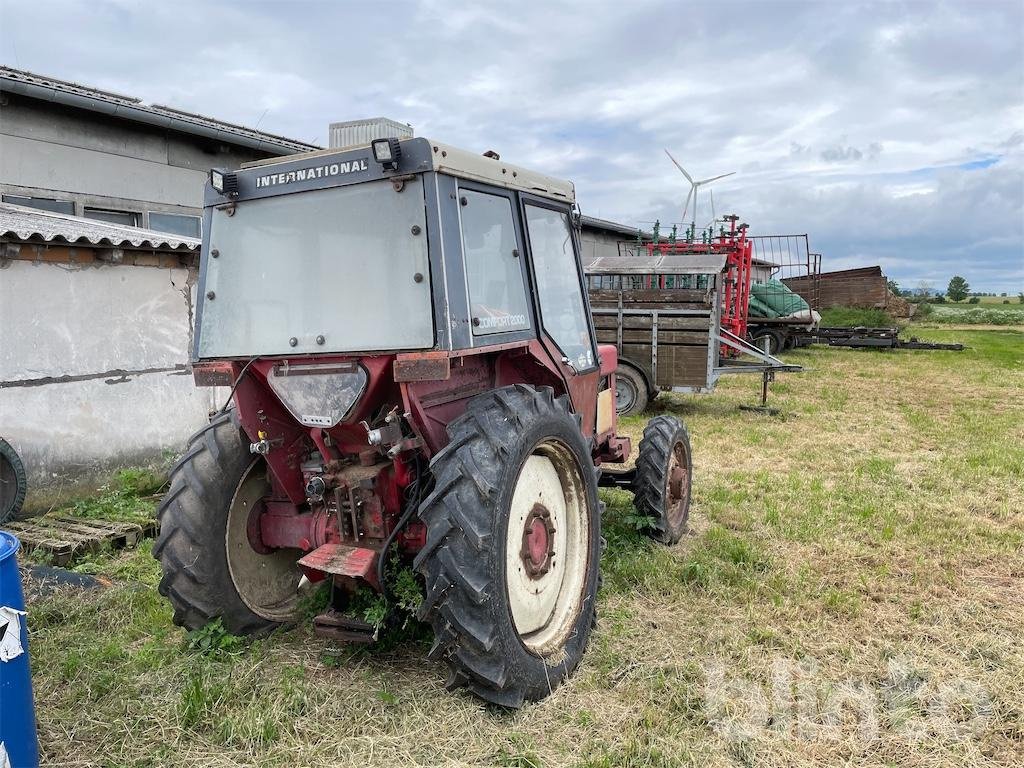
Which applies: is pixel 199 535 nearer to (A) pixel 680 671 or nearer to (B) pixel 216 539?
(B) pixel 216 539

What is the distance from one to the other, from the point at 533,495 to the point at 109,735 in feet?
6.55

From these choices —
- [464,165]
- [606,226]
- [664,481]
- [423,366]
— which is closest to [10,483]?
[423,366]

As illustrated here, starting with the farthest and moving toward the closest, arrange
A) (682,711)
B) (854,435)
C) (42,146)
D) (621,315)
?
(621,315) → (854,435) → (42,146) → (682,711)

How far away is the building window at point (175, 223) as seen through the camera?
9.20 m

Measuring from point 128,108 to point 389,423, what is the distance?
702 centimetres

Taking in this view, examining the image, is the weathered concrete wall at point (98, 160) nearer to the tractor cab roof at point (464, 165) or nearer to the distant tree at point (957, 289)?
the tractor cab roof at point (464, 165)

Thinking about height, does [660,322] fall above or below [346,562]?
above

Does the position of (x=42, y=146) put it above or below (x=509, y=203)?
above

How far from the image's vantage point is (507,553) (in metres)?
3.19

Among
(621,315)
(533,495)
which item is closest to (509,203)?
(533,495)

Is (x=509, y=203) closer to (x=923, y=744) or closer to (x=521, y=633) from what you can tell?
(x=521, y=633)

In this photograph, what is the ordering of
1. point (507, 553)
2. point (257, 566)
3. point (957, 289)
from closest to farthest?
point (507, 553), point (257, 566), point (957, 289)

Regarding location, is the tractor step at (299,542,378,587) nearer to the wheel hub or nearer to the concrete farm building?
the wheel hub

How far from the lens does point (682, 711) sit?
3.27m
